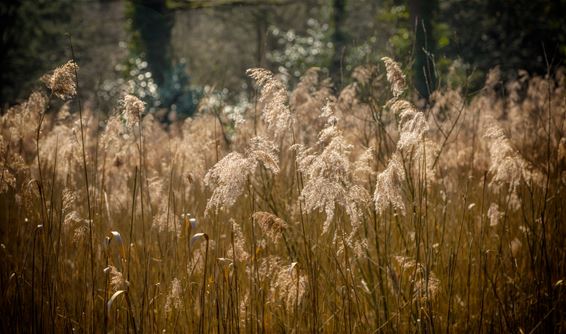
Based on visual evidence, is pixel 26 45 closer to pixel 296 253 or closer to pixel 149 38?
pixel 149 38

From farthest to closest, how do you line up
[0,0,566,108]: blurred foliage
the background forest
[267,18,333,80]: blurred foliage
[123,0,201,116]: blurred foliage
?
[267,18,333,80]: blurred foliage < [123,0,201,116]: blurred foliage < [0,0,566,108]: blurred foliage < the background forest

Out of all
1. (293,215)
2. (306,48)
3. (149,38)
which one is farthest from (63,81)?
(306,48)

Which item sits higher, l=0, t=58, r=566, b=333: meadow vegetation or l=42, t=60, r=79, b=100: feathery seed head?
l=42, t=60, r=79, b=100: feathery seed head

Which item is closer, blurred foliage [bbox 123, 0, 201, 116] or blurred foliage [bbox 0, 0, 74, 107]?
blurred foliage [bbox 0, 0, 74, 107]

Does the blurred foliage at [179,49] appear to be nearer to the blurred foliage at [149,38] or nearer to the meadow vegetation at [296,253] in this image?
the blurred foliage at [149,38]

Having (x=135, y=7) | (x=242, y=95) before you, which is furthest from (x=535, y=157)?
(x=242, y=95)

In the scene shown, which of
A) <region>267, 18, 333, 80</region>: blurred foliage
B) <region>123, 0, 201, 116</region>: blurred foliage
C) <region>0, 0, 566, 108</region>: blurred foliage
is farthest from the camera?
<region>267, 18, 333, 80</region>: blurred foliage

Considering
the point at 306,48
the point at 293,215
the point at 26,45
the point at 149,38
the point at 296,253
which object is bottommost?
the point at 296,253

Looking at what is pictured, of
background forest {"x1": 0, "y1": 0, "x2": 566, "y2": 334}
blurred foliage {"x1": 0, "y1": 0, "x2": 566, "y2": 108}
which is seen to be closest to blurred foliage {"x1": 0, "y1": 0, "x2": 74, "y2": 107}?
blurred foliage {"x1": 0, "y1": 0, "x2": 566, "y2": 108}

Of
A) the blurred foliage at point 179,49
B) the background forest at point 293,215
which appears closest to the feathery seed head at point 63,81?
the background forest at point 293,215

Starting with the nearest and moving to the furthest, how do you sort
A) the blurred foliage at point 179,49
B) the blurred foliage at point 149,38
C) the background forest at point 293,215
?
1. the background forest at point 293,215
2. the blurred foliage at point 179,49
3. the blurred foliage at point 149,38

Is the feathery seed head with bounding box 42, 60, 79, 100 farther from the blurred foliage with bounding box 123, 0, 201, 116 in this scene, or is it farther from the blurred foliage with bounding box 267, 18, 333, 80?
the blurred foliage with bounding box 267, 18, 333, 80

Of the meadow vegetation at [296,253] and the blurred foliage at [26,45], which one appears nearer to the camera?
the meadow vegetation at [296,253]

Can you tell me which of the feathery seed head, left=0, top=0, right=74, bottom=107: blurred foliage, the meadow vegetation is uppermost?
left=0, top=0, right=74, bottom=107: blurred foliage
